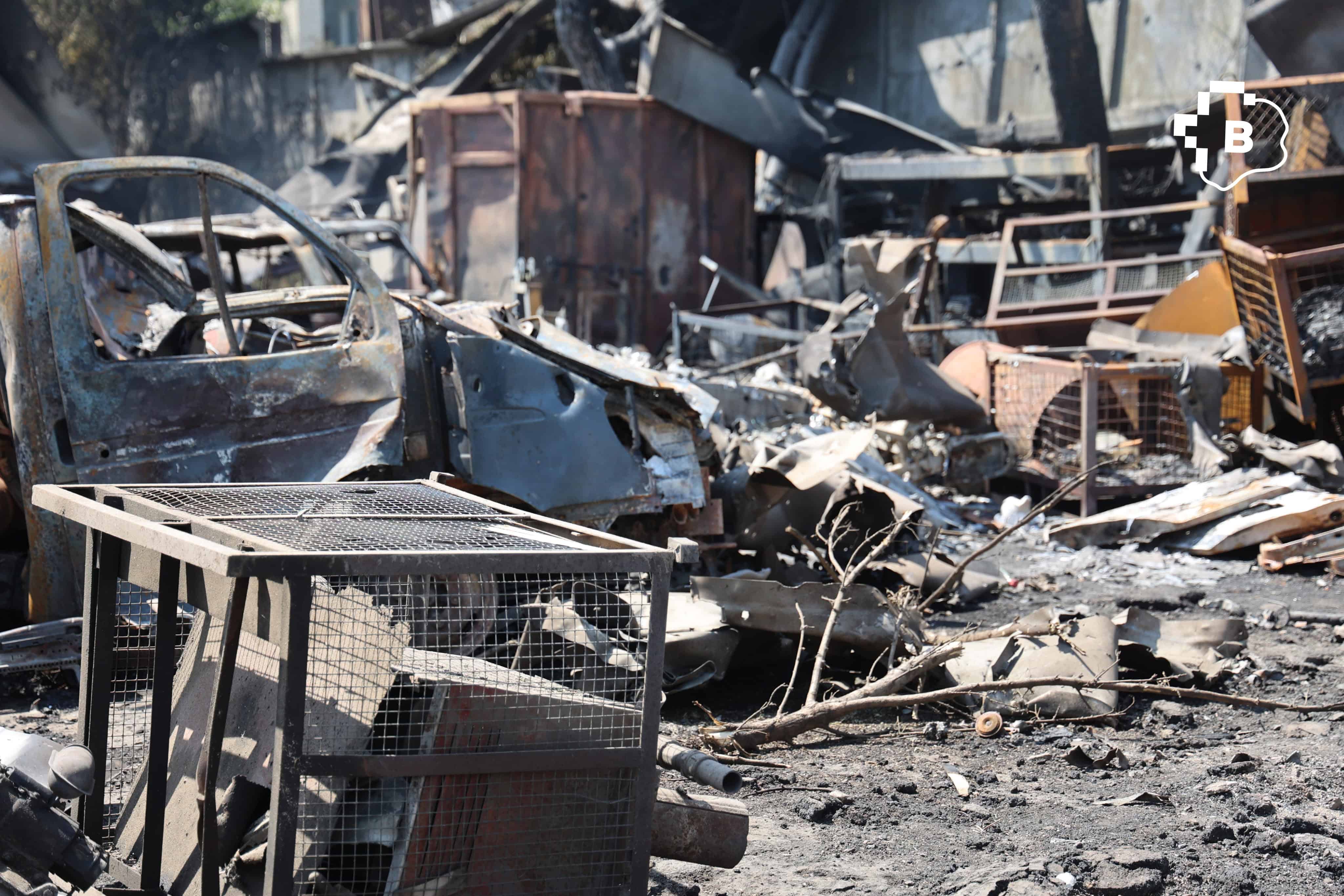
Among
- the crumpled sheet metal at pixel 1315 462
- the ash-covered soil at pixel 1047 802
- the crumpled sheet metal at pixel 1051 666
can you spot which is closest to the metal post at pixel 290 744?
the ash-covered soil at pixel 1047 802

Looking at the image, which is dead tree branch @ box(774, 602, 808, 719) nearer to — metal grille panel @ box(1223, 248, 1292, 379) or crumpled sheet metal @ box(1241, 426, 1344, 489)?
crumpled sheet metal @ box(1241, 426, 1344, 489)

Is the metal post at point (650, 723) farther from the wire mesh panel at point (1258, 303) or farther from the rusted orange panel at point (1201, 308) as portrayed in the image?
the rusted orange panel at point (1201, 308)

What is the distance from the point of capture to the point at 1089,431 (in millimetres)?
7258

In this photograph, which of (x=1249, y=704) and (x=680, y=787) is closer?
(x=680, y=787)

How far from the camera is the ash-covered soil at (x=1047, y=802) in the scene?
2906 millimetres

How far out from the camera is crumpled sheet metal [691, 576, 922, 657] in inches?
168

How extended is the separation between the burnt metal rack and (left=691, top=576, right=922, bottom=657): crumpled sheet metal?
161 cm

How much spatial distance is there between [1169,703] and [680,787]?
6.27 ft

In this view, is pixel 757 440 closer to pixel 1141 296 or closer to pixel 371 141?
pixel 1141 296

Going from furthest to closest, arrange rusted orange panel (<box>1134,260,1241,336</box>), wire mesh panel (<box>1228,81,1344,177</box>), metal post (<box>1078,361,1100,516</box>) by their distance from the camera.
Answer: rusted orange panel (<box>1134,260,1241,336</box>)
wire mesh panel (<box>1228,81,1344,177</box>)
metal post (<box>1078,361,1100,516</box>)

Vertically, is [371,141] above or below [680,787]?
above

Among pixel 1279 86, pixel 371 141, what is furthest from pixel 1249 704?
pixel 371 141

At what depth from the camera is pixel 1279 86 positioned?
838 centimetres

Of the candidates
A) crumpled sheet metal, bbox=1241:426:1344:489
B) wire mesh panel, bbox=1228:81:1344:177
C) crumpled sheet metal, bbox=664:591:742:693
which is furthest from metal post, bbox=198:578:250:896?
wire mesh panel, bbox=1228:81:1344:177
